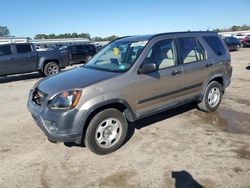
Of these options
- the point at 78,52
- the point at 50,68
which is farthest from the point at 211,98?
Result: the point at 78,52

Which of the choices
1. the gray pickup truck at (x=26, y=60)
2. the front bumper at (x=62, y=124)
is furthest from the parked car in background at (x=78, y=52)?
the front bumper at (x=62, y=124)

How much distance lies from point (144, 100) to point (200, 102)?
2.04 m

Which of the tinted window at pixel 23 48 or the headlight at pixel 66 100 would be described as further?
the tinted window at pixel 23 48

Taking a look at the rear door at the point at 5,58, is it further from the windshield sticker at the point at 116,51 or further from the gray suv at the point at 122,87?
the windshield sticker at the point at 116,51

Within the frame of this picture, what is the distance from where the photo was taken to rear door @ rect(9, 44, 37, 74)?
1212cm

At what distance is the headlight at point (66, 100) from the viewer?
3738 millimetres

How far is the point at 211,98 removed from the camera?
602cm

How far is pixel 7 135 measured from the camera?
16.9 ft

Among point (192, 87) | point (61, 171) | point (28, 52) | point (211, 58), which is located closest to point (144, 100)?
point (192, 87)

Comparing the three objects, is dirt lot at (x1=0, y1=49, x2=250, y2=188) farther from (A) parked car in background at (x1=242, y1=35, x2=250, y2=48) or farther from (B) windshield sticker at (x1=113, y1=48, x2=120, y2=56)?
(A) parked car in background at (x1=242, y1=35, x2=250, y2=48)

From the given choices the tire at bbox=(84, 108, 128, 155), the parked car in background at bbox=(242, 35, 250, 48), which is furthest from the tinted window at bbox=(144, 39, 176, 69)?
the parked car in background at bbox=(242, 35, 250, 48)

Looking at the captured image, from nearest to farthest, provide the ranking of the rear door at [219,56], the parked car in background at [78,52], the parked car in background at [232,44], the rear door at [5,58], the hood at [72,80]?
the hood at [72,80] < the rear door at [219,56] < the rear door at [5,58] < the parked car in background at [78,52] < the parked car in background at [232,44]

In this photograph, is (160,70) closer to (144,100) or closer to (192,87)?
(144,100)

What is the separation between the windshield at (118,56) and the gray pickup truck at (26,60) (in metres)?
8.03
